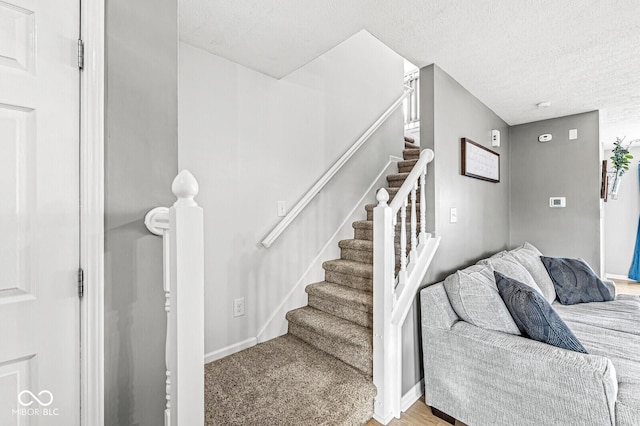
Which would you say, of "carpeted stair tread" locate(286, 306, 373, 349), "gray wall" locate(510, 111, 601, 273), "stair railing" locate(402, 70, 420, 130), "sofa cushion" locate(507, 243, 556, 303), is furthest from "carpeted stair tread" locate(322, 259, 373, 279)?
"stair railing" locate(402, 70, 420, 130)

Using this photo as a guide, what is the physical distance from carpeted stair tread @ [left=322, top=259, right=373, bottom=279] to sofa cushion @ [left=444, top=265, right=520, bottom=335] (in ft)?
2.06

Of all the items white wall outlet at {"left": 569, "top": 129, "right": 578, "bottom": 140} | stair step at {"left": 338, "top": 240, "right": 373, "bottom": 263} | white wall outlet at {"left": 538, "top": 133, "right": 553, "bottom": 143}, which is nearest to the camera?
stair step at {"left": 338, "top": 240, "right": 373, "bottom": 263}

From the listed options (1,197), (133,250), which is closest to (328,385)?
(133,250)

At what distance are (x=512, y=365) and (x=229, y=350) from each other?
1.73 m

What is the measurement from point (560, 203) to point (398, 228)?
2130 mm

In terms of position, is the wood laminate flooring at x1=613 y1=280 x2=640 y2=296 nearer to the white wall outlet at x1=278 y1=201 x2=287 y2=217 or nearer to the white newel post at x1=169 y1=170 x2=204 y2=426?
the white wall outlet at x1=278 y1=201 x2=287 y2=217

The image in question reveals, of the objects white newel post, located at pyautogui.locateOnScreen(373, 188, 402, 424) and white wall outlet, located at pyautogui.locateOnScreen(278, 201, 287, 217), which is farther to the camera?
white wall outlet, located at pyautogui.locateOnScreen(278, 201, 287, 217)

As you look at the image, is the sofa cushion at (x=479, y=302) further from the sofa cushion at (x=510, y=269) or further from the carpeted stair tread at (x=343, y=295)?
the carpeted stair tread at (x=343, y=295)

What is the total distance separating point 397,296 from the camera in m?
1.80

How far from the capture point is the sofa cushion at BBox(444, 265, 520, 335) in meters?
1.66

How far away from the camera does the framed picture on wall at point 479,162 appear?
2414mm

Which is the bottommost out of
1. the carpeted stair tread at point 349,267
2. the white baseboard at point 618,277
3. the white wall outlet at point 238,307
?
the white baseboard at point 618,277

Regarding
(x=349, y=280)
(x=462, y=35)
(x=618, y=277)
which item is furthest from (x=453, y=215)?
(x=618, y=277)

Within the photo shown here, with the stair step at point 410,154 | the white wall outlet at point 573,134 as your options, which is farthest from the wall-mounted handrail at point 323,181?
the white wall outlet at point 573,134
